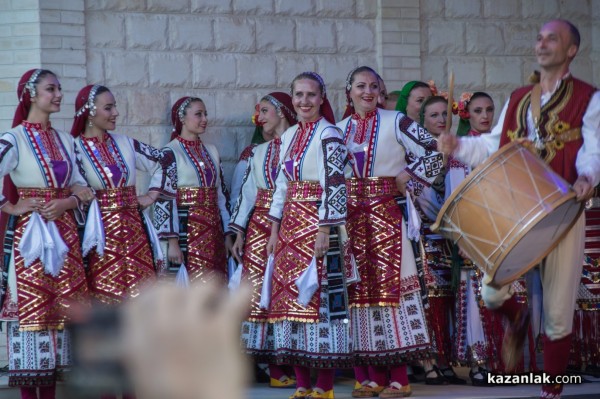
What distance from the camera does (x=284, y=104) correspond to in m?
7.29

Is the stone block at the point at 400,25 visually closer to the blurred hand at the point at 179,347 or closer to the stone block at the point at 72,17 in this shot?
the stone block at the point at 72,17

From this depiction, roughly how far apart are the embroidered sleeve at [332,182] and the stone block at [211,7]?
2.60 metres

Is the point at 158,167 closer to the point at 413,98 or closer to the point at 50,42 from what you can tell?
the point at 50,42

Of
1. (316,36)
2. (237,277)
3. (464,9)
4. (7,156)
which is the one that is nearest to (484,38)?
(464,9)

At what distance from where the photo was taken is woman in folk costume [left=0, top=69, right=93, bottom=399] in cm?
560

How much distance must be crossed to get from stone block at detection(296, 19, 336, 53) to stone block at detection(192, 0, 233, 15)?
588 millimetres

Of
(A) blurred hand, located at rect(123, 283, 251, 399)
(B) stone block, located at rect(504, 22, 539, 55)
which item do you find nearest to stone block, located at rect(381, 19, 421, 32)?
(B) stone block, located at rect(504, 22, 539, 55)

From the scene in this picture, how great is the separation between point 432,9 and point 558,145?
13.3 ft

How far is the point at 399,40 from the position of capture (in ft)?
27.2

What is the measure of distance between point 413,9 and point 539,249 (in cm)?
426

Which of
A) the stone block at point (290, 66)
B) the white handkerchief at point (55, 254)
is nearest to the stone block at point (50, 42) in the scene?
the stone block at point (290, 66)

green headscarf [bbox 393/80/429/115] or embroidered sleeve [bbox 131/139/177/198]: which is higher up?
green headscarf [bbox 393/80/429/115]

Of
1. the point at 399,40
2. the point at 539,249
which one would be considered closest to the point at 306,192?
the point at 539,249

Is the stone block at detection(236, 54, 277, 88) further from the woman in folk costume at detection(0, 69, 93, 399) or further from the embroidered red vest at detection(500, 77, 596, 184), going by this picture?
the embroidered red vest at detection(500, 77, 596, 184)
